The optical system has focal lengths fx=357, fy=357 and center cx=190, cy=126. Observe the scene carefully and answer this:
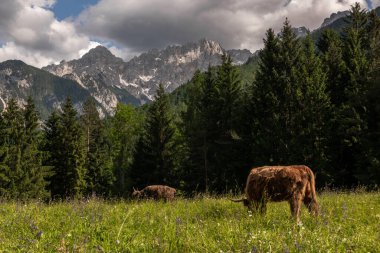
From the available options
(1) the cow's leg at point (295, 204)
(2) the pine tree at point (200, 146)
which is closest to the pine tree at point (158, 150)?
(2) the pine tree at point (200, 146)

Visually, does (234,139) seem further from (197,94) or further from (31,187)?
(31,187)

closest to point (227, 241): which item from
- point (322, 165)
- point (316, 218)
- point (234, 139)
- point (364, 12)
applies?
point (316, 218)

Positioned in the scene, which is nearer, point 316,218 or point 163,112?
point 316,218

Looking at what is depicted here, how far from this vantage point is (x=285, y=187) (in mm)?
7250

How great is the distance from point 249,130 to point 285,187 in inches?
1048

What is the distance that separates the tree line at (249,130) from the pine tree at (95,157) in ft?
0.69

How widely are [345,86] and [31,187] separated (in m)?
33.9

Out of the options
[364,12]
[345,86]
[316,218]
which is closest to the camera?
[316,218]

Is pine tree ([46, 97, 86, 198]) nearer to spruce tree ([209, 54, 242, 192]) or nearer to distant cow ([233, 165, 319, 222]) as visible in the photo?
spruce tree ([209, 54, 242, 192])

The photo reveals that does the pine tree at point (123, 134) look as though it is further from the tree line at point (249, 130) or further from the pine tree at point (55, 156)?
the pine tree at point (55, 156)

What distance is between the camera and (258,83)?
3300cm

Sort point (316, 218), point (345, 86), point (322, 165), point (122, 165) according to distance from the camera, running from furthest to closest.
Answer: point (122, 165), point (345, 86), point (322, 165), point (316, 218)

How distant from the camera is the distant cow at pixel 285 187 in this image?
719 cm

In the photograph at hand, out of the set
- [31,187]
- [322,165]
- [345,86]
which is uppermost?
[345,86]
